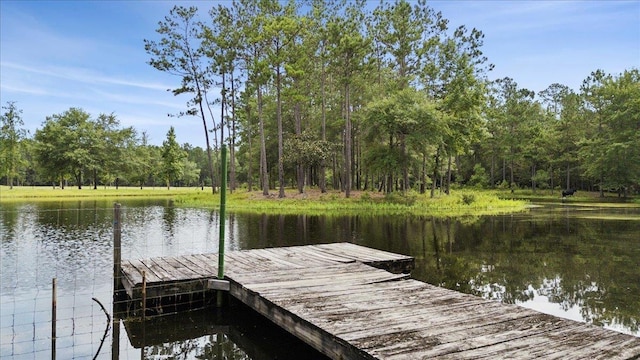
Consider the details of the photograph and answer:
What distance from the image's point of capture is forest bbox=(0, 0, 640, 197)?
110 ft

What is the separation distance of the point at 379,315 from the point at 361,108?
3671 cm

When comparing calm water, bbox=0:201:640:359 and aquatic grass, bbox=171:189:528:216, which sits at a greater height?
aquatic grass, bbox=171:189:528:216

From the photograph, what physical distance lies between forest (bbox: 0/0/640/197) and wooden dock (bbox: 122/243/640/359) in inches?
939

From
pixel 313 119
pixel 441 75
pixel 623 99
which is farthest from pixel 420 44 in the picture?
pixel 623 99

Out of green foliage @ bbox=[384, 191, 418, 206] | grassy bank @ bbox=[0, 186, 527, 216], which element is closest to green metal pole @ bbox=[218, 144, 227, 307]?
grassy bank @ bbox=[0, 186, 527, 216]

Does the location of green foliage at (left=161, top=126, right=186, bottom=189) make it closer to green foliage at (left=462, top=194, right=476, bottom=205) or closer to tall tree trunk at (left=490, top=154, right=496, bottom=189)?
tall tree trunk at (left=490, top=154, right=496, bottom=189)

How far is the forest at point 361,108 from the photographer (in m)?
33.4

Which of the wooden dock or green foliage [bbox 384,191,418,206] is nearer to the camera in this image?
the wooden dock

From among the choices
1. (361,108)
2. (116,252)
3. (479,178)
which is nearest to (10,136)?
(361,108)

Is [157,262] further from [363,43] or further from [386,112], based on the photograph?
[363,43]

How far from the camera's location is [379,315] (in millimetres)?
5641

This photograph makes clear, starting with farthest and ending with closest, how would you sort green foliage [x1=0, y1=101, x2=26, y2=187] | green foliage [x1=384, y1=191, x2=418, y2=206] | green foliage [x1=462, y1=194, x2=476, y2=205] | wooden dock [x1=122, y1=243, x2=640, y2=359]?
1. green foliage [x1=0, y1=101, x2=26, y2=187]
2. green foliage [x1=462, y1=194, x2=476, y2=205]
3. green foliage [x1=384, y1=191, x2=418, y2=206]
4. wooden dock [x1=122, y1=243, x2=640, y2=359]

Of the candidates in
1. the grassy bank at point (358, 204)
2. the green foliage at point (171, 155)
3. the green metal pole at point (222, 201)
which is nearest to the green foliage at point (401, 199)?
the grassy bank at point (358, 204)

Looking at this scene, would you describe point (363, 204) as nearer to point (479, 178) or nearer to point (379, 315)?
point (379, 315)
